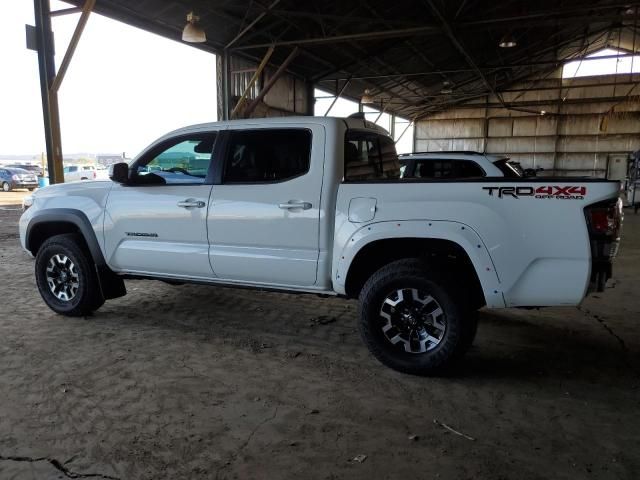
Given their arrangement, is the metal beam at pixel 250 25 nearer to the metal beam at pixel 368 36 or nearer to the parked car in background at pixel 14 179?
the metal beam at pixel 368 36

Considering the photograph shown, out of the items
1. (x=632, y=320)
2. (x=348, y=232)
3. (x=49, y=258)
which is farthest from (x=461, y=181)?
(x=49, y=258)

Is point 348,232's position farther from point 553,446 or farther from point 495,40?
point 495,40

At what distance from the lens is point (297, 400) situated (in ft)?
10.6

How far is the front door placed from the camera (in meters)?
4.20

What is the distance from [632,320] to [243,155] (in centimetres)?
424

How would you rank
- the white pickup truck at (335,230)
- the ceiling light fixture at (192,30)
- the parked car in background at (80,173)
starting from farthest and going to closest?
the parked car in background at (80,173)
the ceiling light fixture at (192,30)
the white pickup truck at (335,230)

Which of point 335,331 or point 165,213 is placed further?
point 335,331

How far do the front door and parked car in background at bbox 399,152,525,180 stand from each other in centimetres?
437

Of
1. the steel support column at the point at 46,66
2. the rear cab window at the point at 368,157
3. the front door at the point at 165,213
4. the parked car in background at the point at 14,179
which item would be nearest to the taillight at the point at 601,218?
the rear cab window at the point at 368,157

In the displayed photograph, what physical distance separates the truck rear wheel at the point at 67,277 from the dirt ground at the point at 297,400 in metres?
0.19

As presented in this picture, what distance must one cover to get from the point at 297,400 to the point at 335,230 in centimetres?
125

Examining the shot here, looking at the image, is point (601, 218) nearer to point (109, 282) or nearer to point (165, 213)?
point (165, 213)

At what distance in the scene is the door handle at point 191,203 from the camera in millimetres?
4137

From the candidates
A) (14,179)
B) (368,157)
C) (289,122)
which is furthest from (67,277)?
(14,179)
